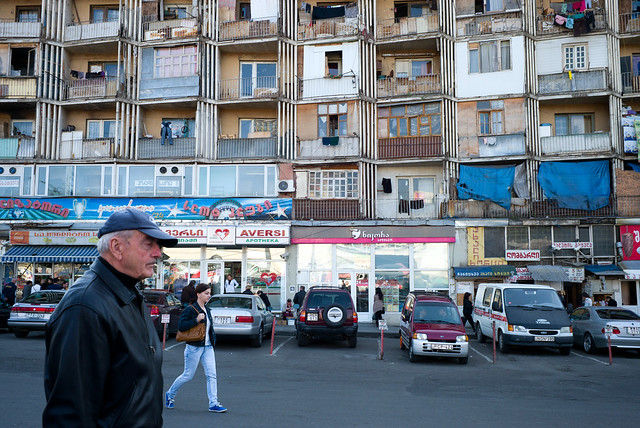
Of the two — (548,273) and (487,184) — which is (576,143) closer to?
(487,184)

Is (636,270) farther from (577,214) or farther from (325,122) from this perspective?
(325,122)

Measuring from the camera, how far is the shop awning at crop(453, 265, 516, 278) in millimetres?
26047

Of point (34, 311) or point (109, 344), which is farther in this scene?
point (34, 311)

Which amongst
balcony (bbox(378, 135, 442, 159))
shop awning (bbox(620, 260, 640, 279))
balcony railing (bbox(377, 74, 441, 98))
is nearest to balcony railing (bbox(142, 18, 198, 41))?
balcony railing (bbox(377, 74, 441, 98))

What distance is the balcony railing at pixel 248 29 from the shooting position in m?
29.4

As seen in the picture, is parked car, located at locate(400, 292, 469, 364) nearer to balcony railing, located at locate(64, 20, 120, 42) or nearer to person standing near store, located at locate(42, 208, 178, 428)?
person standing near store, located at locate(42, 208, 178, 428)

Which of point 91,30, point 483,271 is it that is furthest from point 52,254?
point 483,271

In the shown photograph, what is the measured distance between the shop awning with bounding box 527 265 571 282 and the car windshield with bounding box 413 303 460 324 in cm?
1070

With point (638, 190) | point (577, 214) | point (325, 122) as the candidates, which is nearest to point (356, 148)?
point (325, 122)

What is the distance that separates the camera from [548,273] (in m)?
25.6

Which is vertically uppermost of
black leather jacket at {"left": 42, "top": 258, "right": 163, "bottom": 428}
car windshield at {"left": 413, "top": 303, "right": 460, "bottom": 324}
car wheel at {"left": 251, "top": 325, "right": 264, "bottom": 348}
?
black leather jacket at {"left": 42, "top": 258, "right": 163, "bottom": 428}

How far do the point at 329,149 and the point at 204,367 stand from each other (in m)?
21.4

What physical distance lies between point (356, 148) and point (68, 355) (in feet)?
87.5

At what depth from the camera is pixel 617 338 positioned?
56.4ft
